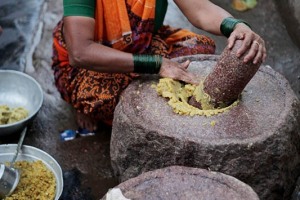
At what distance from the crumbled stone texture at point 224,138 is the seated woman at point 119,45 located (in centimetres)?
19

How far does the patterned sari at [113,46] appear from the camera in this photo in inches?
120

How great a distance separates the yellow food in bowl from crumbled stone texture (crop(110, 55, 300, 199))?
43cm

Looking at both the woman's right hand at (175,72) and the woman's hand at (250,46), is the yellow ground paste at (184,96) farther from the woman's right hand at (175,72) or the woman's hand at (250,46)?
the woman's hand at (250,46)

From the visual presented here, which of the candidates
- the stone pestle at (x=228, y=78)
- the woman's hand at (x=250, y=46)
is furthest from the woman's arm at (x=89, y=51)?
the woman's hand at (x=250, y=46)

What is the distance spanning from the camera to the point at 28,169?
306 centimetres

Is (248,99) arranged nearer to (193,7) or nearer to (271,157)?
(271,157)

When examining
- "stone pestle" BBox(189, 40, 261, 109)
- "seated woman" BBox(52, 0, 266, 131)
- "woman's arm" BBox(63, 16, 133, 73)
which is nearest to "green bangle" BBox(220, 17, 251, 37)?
"seated woman" BBox(52, 0, 266, 131)

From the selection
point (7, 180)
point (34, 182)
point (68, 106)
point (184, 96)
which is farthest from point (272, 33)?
point (7, 180)

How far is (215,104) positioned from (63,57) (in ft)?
4.03

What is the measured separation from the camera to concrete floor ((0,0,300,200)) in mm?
3285

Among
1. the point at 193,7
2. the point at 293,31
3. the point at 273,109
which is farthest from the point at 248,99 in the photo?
the point at 293,31

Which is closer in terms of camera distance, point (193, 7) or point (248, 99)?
point (248, 99)

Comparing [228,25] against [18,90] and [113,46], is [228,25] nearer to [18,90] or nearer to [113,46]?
[113,46]

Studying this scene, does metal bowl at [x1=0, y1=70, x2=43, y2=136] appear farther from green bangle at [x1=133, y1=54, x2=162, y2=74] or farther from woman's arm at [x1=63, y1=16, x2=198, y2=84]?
green bangle at [x1=133, y1=54, x2=162, y2=74]
